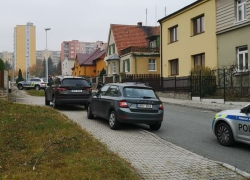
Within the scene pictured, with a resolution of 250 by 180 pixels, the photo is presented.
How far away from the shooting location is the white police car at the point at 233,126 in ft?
24.9

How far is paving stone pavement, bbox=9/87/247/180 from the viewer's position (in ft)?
17.8

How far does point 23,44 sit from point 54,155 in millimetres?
130393

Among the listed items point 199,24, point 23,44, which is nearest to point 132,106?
point 199,24

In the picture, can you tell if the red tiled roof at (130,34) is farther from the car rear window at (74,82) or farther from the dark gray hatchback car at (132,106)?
the dark gray hatchback car at (132,106)

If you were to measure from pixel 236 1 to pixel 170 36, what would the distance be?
32.1 feet

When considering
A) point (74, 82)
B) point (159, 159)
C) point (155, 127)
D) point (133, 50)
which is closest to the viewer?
point (159, 159)

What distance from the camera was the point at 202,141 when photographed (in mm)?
8781

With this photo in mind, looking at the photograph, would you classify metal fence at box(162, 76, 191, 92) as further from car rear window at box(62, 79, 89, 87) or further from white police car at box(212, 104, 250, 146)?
white police car at box(212, 104, 250, 146)

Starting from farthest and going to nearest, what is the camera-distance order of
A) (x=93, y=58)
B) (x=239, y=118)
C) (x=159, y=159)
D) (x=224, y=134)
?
(x=93, y=58) < (x=224, y=134) < (x=239, y=118) < (x=159, y=159)

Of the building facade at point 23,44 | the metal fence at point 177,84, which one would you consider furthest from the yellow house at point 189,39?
the building facade at point 23,44

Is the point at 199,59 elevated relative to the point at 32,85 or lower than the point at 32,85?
elevated

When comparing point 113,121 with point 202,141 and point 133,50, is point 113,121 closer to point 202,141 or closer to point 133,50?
point 202,141

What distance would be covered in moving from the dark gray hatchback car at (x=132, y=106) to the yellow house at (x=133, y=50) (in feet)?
97.6

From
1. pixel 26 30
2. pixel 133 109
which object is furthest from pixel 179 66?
pixel 26 30
